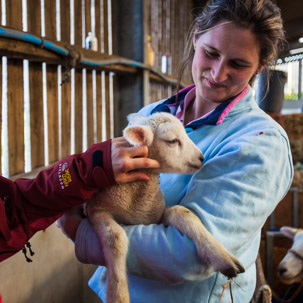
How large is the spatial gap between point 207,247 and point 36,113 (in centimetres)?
174

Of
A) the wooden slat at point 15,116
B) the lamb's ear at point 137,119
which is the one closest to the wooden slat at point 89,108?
the wooden slat at point 15,116

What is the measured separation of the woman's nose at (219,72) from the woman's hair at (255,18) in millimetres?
132

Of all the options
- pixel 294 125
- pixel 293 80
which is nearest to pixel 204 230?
pixel 294 125

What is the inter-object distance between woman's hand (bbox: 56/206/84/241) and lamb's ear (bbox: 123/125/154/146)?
0.32 metres

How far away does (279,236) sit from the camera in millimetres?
2857

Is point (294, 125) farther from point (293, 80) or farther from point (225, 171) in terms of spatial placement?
point (293, 80)

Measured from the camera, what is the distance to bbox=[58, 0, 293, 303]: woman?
2.82ft

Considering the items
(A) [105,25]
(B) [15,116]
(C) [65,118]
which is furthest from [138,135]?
(A) [105,25]

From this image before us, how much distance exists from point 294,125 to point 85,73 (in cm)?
290

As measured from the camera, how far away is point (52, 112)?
2.41m

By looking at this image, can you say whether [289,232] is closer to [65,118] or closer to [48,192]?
[65,118]

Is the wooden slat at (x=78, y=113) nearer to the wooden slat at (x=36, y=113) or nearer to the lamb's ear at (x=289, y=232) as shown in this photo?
the wooden slat at (x=36, y=113)

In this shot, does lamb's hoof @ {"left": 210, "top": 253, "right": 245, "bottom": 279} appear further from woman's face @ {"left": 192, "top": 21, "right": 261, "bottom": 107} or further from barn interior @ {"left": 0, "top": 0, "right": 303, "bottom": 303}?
barn interior @ {"left": 0, "top": 0, "right": 303, "bottom": 303}

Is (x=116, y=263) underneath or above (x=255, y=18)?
underneath
